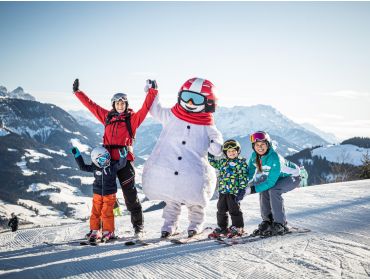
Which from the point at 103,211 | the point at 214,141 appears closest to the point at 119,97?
the point at 214,141

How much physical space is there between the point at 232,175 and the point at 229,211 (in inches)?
17.9

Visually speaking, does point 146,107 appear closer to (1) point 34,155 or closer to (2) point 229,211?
(2) point 229,211

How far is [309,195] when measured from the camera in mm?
7598

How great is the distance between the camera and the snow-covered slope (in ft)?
8.19

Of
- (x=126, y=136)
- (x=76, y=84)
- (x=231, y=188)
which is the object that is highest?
(x=76, y=84)

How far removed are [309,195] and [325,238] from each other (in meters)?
4.14

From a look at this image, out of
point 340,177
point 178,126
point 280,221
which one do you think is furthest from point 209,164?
point 340,177

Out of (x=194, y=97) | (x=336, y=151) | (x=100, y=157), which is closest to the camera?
(x=100, y=157)

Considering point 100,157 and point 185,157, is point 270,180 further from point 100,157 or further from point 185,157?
point 100,157

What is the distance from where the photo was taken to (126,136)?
4359mm

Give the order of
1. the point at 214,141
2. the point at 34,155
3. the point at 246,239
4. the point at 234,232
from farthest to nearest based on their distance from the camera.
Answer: the point at 34,155 < the point at 214,141 < the point at 234,232 < the point at 246,239

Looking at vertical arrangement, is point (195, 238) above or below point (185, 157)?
below

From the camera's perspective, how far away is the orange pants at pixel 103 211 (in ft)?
12.8

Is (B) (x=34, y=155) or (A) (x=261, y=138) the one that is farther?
(B) (x=34, y=155)
